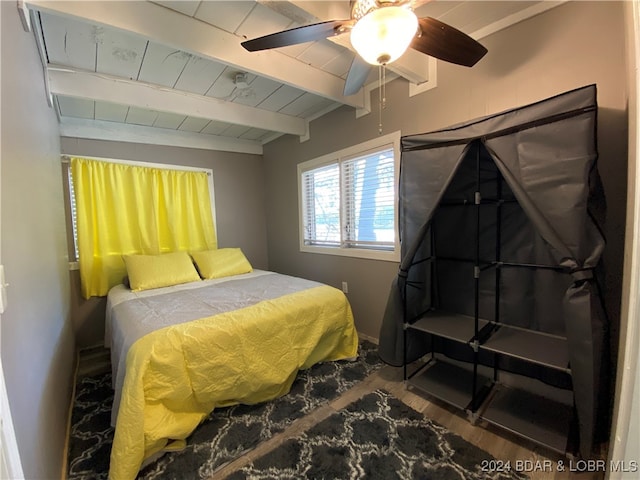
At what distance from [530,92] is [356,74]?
3.39 feet

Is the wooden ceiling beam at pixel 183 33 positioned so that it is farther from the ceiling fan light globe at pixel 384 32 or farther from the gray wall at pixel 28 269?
the ceiling fan light globe at pixel 384 32

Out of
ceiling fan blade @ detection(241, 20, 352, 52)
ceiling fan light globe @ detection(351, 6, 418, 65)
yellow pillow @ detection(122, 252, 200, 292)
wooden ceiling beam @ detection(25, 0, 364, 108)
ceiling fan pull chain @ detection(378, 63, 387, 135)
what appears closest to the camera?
ceiling fan light globe @ detection(351, 6, 418, 65)

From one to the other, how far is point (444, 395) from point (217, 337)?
1476 mm

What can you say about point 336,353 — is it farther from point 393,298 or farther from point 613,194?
point 613,194

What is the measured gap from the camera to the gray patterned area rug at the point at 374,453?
52.8 inches

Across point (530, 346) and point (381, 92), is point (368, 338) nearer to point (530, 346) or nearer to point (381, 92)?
point (530, 346)

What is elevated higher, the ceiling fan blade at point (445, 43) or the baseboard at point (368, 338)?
the ceiling fan blade at point (445, 43)

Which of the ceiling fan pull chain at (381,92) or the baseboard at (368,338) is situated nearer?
the ceiling fan pull chain at (381,92)

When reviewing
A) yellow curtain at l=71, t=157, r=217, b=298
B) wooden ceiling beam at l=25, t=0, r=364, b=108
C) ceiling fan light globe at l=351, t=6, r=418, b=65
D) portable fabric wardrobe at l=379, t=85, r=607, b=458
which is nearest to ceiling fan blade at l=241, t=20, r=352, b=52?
ceiling fan light globe at l=351, t=6, r=418, b=65

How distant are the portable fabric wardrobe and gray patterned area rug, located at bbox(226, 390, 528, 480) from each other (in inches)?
12.3

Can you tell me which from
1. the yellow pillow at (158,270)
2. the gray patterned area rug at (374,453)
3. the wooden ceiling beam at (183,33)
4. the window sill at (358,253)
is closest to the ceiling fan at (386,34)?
the wooden ceiling beam at (183,33)

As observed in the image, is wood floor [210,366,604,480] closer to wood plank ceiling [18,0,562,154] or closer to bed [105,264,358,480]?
bed [105,264,358,480]

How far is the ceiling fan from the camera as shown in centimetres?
102

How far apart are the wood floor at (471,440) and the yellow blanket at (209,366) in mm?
317
